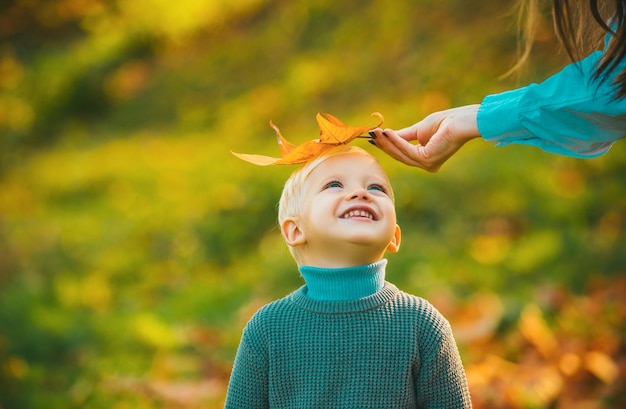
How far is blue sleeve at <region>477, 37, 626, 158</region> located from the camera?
2.00 meters

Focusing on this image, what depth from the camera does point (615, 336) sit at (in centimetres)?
396

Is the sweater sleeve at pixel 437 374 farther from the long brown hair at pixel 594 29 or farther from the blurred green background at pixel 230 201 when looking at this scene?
the blurred green background at pixel 230 201

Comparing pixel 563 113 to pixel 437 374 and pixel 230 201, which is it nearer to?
pixel 437 374

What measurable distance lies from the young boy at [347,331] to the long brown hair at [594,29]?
52 centimetres

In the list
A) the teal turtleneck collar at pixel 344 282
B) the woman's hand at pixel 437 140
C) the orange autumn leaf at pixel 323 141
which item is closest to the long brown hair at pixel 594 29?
the woman's hand at pixel 437 140

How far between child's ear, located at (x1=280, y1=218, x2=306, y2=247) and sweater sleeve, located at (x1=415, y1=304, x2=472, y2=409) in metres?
0.36

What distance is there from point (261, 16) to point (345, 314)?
551 cm

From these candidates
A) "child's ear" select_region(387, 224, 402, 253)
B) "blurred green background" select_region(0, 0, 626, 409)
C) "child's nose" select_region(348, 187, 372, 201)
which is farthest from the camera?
"blurred green background" select_region(0, 0, 626, 409)

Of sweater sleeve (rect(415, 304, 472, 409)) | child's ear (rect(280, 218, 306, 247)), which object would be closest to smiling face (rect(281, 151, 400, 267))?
child's ear (rect(280, 218, 306, 247))

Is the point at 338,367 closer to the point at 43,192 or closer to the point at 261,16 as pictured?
the point at 43,192

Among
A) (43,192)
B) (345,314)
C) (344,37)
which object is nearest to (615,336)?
(345,314)

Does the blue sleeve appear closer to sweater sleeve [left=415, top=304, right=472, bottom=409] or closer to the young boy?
the young boy

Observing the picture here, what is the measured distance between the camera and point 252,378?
197 centimetres

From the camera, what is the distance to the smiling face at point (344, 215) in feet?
6.48
